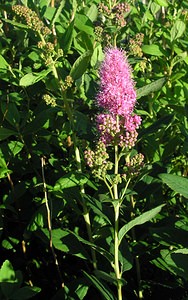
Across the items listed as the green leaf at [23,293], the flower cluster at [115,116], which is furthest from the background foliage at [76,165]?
the flower cluster at [115,116]

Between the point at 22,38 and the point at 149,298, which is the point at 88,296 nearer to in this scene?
the point at 149,298

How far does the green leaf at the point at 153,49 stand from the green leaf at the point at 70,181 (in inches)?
34.8

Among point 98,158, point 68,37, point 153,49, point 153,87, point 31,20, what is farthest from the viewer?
point 153,49

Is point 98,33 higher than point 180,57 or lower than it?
higher

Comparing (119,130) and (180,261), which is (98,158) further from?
(180,261)

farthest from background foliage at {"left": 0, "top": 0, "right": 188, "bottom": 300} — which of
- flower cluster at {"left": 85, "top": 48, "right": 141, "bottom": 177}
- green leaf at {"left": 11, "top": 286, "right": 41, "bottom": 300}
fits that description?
flower cluster at {"left": 85, "top": 48, "right": 141, "bottom": 177}

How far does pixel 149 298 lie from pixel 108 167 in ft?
2.81

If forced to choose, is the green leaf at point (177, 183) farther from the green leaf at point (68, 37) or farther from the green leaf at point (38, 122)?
the green leaf at point (68, 37)

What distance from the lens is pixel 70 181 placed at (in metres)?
1.92

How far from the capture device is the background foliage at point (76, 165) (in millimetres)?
1913

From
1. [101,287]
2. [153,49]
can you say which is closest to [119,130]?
[101,287]

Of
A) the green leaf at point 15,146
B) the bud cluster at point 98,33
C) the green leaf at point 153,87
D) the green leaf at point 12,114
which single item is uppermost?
the bud cluster at point 98,33

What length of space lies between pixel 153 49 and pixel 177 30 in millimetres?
153

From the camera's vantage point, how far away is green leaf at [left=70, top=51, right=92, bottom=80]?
1.81 meters
